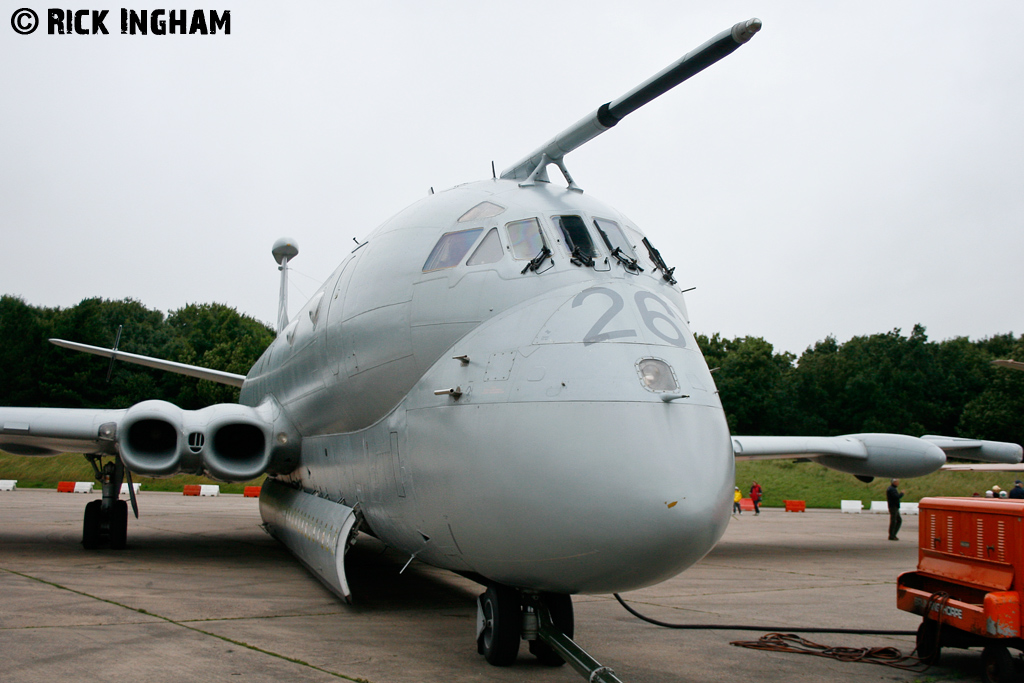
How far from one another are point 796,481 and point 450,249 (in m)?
33.3

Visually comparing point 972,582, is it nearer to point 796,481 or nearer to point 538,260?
point 538,260

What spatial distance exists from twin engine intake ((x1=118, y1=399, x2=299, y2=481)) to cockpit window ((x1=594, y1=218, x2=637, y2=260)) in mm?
5305

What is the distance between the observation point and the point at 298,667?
5.00m

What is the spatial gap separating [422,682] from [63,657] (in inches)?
95.4

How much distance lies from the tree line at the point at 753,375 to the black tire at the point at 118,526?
44.6 m

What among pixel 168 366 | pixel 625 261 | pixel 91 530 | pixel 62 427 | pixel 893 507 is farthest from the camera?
pixel 893 507

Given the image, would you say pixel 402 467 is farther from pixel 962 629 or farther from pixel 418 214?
pixel 962 629

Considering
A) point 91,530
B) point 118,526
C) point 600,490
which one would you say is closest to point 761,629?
point 600,490

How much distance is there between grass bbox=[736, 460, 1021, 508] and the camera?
3152cm

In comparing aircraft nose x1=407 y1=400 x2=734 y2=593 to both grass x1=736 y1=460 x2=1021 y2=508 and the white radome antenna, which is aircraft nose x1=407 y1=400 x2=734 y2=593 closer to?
the white radome antenna

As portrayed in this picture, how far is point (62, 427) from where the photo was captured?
10.6 m

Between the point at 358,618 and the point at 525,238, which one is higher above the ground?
the point at 525,238

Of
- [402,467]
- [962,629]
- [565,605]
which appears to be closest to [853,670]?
[962,629]

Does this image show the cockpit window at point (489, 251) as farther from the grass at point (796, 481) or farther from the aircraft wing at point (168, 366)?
the grass at point (796, 481)
